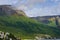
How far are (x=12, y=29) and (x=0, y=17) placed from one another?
15cm

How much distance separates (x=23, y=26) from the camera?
1403 mm

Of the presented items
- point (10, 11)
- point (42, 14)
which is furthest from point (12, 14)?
point (42, 14)

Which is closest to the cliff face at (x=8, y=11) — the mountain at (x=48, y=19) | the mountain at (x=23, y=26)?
the mountain at (x=23, y=26)

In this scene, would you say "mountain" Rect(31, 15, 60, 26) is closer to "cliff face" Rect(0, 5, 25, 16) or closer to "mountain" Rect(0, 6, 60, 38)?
"mountain" Rect(0, 6, 60, 38)

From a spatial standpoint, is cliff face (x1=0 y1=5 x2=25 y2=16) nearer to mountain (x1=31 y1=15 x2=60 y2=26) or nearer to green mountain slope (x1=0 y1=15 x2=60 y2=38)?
green mountain slope (x1=0 y1=15 x2=60 y2=38)

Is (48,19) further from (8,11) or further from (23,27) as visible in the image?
(8,11)

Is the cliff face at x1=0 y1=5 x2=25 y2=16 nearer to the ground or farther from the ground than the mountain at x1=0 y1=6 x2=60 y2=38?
farther from the ground

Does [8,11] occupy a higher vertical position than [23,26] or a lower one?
higher

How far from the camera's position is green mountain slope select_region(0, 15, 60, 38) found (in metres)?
1.38

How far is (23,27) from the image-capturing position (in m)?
1.40

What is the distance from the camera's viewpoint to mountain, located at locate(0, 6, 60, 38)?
1.38 metres

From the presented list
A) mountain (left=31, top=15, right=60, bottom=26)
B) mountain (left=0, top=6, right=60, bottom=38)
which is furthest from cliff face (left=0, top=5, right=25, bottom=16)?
mountain (left=31, top=15, right=60, bottom=26)

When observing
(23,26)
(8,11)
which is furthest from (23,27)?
(8,11)

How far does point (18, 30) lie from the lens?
1397 mm
